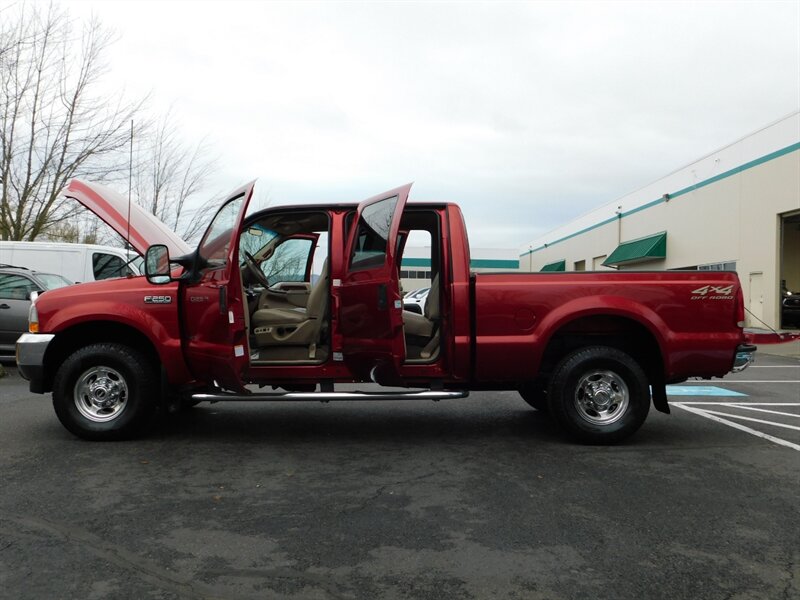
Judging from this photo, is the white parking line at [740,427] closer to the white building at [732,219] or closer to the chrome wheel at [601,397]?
the chrome wheel at [601,397]

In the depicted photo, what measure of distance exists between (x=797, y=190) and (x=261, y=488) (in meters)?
17.9

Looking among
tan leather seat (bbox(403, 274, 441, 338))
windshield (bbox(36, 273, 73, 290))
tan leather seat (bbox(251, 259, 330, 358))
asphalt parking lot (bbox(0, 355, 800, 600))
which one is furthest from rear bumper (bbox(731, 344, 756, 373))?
windshield (bbox(36, 273, 73, 290))

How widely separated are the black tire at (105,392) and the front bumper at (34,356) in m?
0.18

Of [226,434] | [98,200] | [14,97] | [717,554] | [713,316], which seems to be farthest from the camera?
[14,97]

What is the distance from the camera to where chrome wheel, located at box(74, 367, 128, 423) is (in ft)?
17.8

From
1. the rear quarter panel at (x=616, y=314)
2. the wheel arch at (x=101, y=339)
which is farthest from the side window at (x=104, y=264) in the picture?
the rear quarter panel at (x=616, y=314)

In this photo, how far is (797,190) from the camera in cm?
1708

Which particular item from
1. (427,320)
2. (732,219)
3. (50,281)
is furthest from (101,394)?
(732,219)

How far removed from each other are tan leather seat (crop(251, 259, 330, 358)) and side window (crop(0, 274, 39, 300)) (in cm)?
647

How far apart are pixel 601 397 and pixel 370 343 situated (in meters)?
2.06

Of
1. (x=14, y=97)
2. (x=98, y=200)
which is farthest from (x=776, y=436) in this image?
(x=14, y=97)

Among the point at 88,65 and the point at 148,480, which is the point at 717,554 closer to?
the point at 148,480

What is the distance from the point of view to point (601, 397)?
5422mm

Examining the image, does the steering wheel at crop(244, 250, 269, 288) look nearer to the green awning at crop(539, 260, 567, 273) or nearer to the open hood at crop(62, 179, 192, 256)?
the open hood at crop(62, 179, 192, 256)
